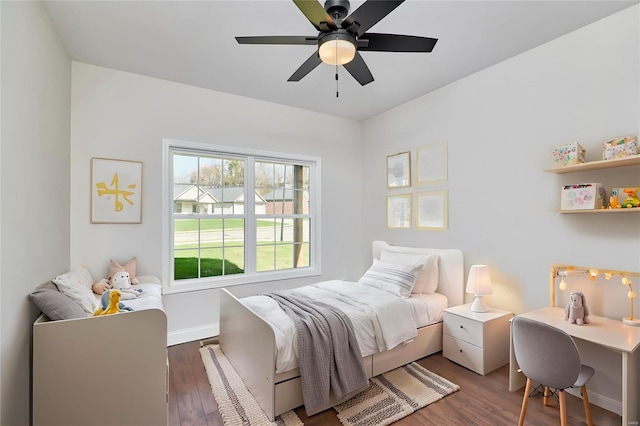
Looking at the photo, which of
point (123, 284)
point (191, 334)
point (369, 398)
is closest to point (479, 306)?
point (369, 398)

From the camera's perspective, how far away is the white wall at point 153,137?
9.46ft

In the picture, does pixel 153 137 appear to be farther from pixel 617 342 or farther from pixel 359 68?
pixel 617 342

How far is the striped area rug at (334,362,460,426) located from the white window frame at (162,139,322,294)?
1.92 m

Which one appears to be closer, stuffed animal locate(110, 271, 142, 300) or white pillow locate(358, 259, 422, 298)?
stuffed animal locate(110, 271, 142, 300)

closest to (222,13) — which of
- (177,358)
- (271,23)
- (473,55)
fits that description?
(271,23)

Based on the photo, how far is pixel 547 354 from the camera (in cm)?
175

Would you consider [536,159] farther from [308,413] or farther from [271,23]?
[308,413]

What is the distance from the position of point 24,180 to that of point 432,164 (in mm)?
3543

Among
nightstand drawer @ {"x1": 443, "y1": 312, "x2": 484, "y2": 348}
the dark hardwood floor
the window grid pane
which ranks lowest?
the dark hardwood floor

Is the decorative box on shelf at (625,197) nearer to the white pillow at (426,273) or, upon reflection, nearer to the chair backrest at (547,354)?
the chair backrest at (547,354)

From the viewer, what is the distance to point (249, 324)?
231 centimetres

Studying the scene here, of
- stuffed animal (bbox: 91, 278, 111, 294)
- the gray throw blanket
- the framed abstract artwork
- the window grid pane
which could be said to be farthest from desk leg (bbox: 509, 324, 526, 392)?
the framed abstract artwork

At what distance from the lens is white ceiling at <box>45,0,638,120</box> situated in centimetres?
214

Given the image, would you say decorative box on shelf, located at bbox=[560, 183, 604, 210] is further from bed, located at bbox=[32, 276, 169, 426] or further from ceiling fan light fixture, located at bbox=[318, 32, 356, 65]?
bed, located at bbox=[32, 276, 169, 426]
